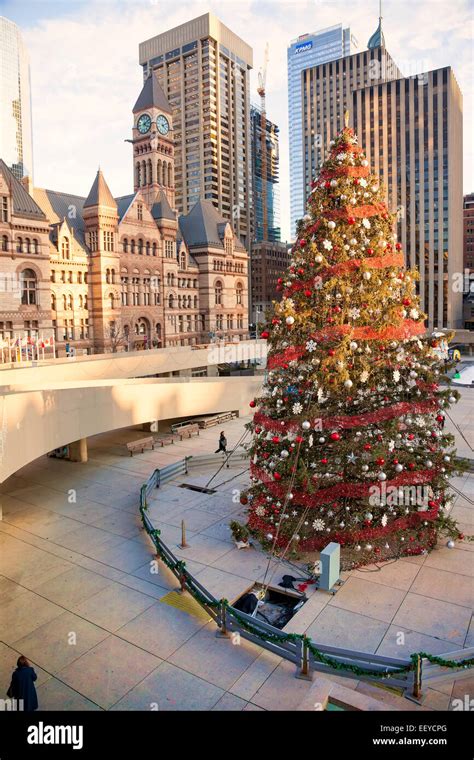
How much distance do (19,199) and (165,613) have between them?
1650 inches

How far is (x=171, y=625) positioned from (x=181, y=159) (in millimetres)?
147008

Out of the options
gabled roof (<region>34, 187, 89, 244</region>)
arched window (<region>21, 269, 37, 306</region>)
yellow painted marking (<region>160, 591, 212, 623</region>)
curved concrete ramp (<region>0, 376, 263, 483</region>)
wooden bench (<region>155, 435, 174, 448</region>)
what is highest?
gabled roof (<region>34, 187, 89, 244</region>)

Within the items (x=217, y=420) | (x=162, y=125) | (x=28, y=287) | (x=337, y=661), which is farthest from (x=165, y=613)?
(x=162, y=125)

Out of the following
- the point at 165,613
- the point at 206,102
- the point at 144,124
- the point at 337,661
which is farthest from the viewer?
the point at 206,102

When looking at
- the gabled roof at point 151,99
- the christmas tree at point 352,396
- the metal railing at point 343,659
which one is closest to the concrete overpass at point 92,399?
the metal railing at point 343,659

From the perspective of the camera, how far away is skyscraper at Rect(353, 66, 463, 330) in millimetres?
117688

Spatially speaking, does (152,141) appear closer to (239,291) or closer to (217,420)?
(239,291)

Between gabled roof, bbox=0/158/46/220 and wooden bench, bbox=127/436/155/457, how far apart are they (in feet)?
92.4

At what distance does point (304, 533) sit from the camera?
1323 cm

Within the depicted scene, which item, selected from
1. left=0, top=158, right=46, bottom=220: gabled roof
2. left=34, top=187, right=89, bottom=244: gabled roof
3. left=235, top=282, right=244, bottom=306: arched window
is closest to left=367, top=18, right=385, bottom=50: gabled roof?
left=235, top=282, right=244, bottom=306: arched window

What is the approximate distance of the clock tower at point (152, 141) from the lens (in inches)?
3086

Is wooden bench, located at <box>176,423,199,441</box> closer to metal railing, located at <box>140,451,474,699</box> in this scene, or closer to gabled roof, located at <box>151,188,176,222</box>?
metal railing, located at <box>140,451,474,699</box>

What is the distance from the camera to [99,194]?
171 ft
